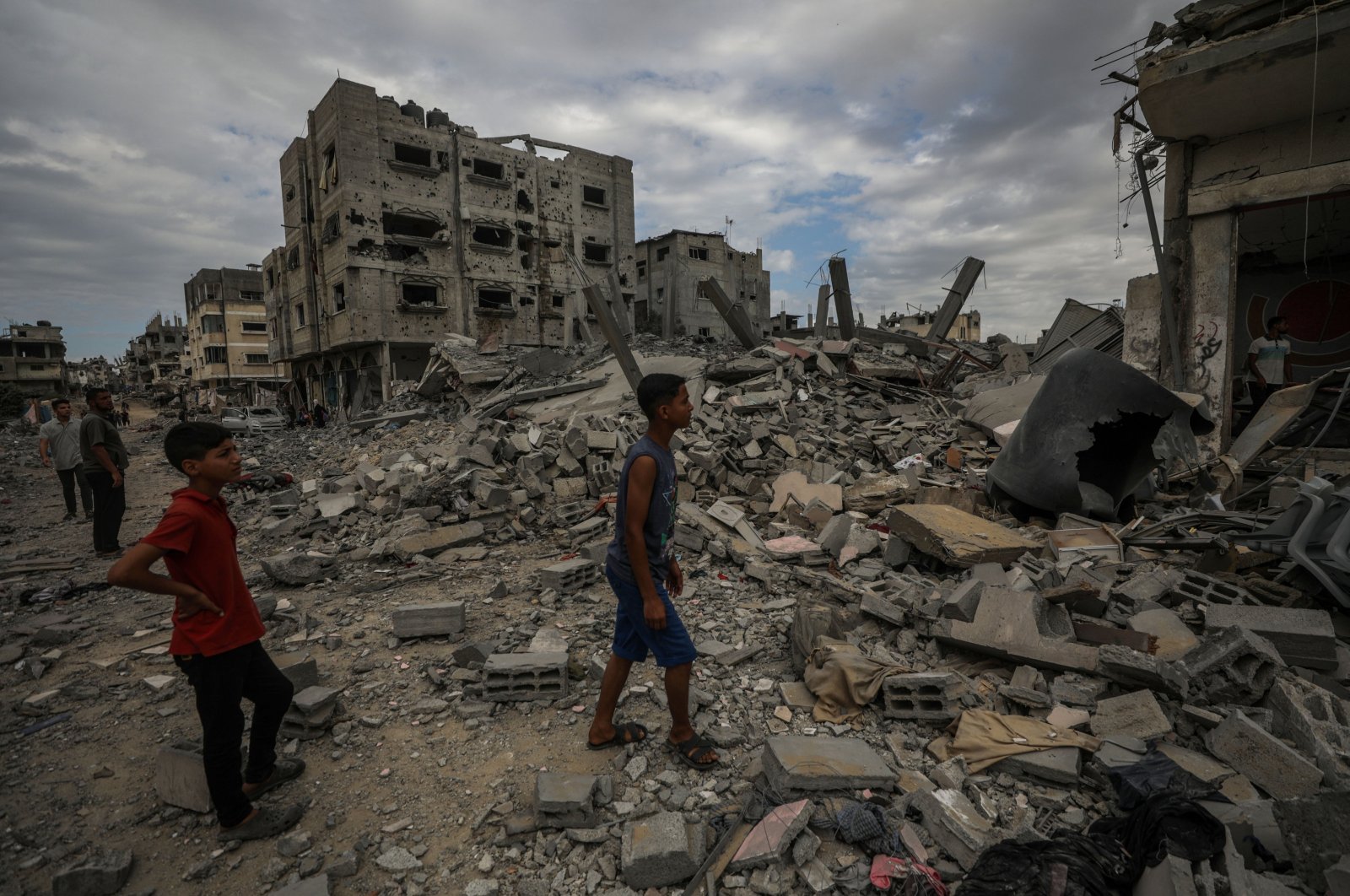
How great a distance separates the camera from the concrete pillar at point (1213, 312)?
281 inches

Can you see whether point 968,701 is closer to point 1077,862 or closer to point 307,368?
point 1077,862

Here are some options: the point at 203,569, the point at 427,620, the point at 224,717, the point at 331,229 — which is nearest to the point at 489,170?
the point at 331,229

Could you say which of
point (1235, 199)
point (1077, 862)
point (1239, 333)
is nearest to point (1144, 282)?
point (1235, 199)

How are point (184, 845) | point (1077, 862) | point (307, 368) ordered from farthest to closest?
point (307, 368)
point (184, 845)
point (1077, 862)

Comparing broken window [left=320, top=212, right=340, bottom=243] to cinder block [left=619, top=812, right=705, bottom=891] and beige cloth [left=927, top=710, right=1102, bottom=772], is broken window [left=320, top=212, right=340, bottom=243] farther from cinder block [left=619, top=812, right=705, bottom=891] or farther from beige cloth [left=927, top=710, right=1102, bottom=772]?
beige cloth [left=927, top=710, right=1102, bottom=772]

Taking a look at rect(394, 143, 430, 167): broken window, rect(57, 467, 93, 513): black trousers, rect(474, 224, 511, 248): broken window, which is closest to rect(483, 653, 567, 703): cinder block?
rect(57, 467, 93, 513): black trousers

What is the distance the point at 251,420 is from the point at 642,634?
85.4 ft

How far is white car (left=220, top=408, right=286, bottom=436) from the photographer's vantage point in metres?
22.5

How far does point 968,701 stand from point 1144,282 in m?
7.43

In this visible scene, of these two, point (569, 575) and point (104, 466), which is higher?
point (104, 466)

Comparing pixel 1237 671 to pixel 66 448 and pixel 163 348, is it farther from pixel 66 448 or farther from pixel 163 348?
pixel 163 348

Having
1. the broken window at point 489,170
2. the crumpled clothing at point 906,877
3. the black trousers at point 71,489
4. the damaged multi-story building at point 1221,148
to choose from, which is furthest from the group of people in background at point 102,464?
the broken window at point 489,170

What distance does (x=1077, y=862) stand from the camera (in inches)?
72.2

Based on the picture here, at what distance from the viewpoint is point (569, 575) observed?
500 cm
